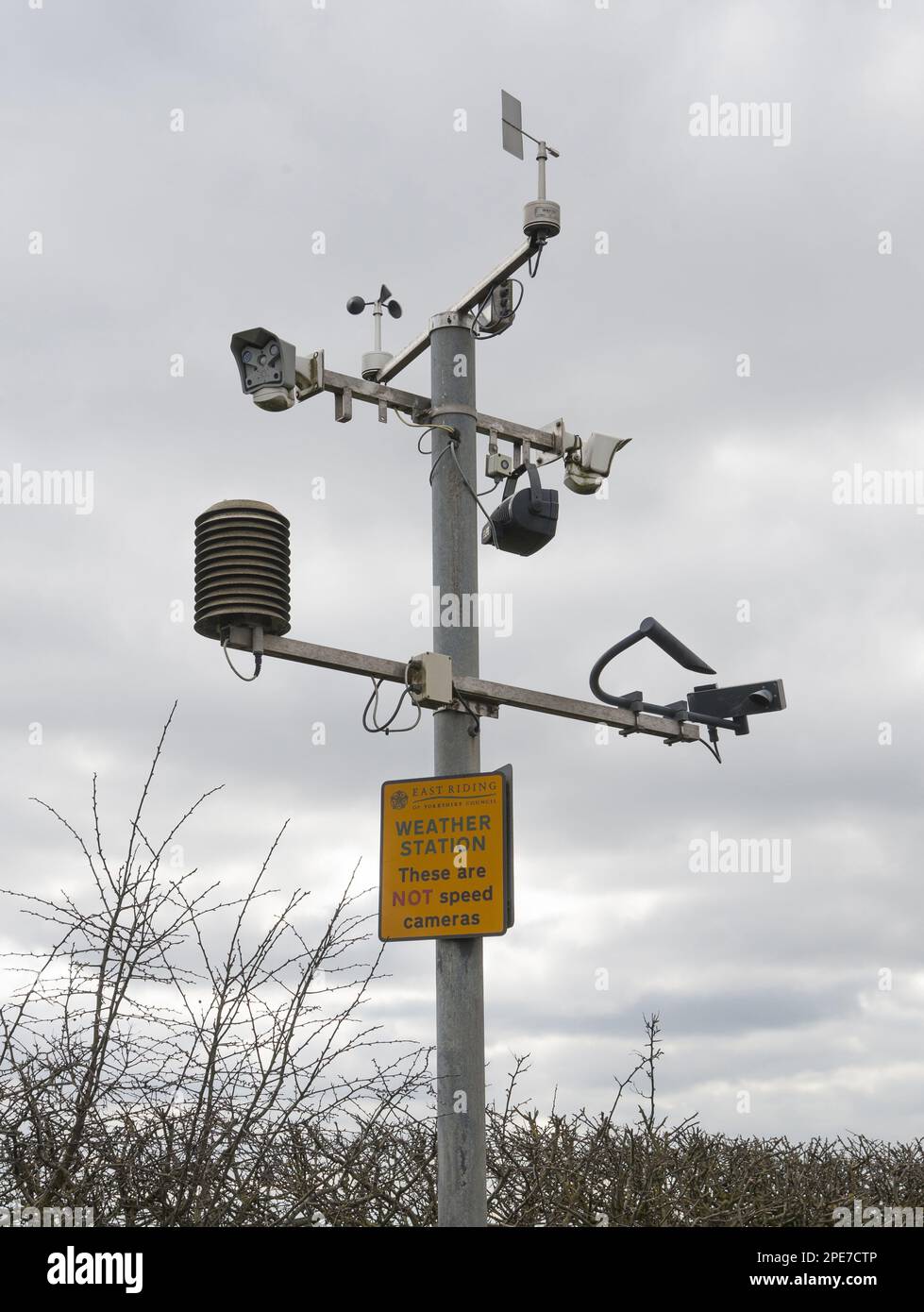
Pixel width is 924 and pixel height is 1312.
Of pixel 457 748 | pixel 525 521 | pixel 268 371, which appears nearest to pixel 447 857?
→ pixel 457 748

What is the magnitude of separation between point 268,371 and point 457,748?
2.14 m

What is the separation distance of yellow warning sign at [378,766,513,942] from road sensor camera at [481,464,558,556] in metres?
1.40

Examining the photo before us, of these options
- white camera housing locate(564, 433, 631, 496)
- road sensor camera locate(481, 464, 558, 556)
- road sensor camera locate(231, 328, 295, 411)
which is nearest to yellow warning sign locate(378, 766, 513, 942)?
road sensor camera locate(481, 464, 558, 556)

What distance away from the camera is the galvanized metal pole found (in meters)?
7.40

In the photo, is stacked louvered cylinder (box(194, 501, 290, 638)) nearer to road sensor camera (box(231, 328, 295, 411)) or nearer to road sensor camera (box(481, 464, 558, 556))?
road sensor camera (box(231, 328, 295, 411))

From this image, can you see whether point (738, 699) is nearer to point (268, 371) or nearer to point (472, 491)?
point (472, 491)

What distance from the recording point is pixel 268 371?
8078mm

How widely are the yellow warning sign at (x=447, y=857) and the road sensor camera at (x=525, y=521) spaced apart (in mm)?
1399

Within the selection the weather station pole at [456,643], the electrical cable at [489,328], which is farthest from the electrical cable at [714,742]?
the electrical cable at [489,328]

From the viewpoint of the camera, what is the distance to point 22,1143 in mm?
6676

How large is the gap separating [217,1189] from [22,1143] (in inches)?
33.6
